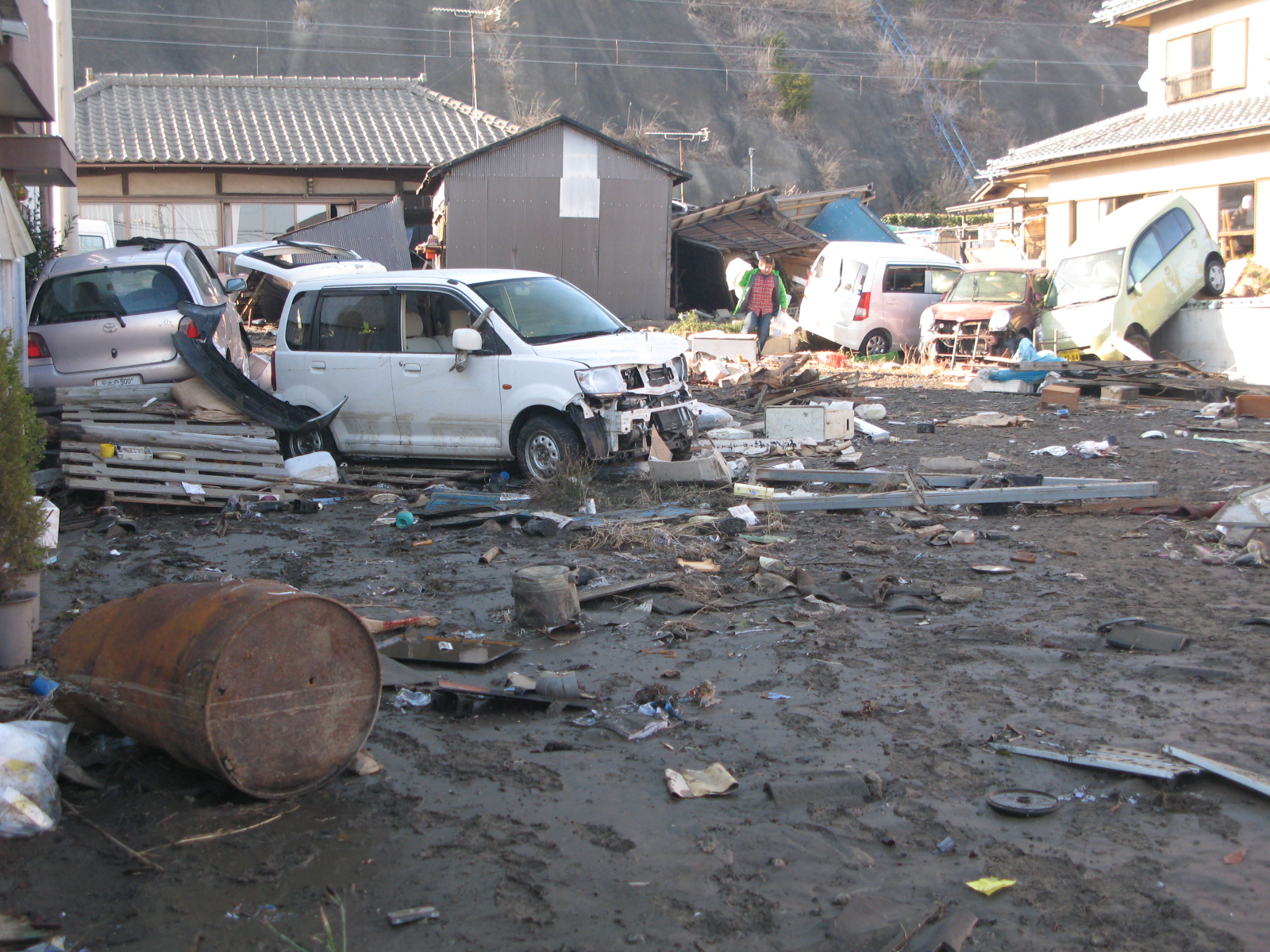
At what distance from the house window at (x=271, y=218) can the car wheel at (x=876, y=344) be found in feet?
43.3

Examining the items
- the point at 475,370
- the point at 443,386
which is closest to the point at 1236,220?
the point at 475,370

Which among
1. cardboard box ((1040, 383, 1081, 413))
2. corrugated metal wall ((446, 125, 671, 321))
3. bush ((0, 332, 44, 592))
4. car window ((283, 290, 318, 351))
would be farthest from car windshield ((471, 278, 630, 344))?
corrugated metal wall ((446, 125, 671, 321))

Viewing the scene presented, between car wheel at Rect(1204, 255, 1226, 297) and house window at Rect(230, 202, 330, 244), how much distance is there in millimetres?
18413

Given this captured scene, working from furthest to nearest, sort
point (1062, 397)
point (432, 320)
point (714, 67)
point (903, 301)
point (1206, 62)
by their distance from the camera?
point (714, 67) < point (1206, 62) < point (903, 301) < point (1062, 397) < point (432, 320)

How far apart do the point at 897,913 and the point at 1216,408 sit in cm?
1219

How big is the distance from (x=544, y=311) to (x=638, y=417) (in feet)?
4.54

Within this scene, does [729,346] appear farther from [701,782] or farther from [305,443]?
[701,782]

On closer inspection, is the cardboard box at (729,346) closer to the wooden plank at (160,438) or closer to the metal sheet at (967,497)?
the metal sheet at (967,497)

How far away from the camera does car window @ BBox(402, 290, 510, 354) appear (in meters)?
9.23

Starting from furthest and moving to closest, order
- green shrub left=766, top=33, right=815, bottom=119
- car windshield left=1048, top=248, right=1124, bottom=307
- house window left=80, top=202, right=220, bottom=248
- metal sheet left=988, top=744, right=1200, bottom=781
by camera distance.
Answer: green shrub left=766, top=33, right=815, bottom=119, house window left=80, top=202, right=220, bottom=248, car windshield left=1048, top=248, right=1124, bottom=307, metal sheet left=988, top=744, right=1200, bottom=781

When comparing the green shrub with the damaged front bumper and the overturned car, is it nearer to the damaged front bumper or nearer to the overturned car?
the overturned car

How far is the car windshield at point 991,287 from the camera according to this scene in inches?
709

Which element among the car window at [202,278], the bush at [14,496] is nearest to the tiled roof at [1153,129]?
the car window at [202,278]

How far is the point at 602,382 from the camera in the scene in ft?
28.2
